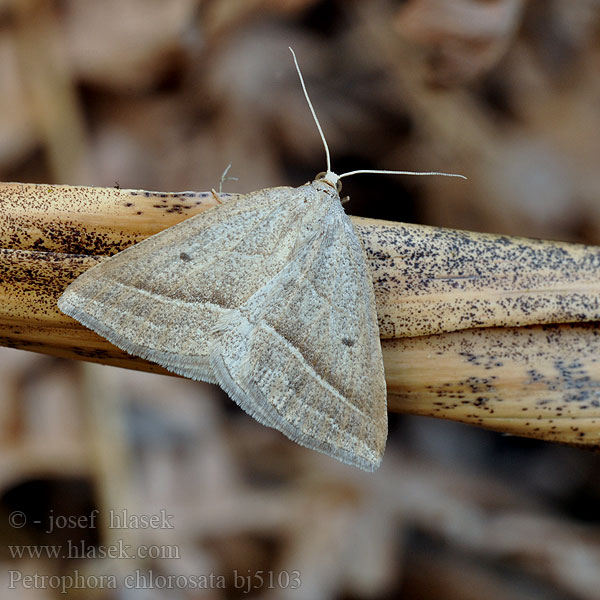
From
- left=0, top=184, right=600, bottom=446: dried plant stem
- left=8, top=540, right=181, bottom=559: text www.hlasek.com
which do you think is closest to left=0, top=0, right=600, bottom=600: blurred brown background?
left=8, top=540, right=181, bottom=559: text www.hlasek.com

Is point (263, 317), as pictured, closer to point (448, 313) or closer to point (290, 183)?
point (448, 313)

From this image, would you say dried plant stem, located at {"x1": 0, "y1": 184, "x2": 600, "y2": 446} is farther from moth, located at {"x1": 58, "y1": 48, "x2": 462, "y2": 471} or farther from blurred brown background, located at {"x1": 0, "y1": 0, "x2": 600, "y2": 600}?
blurred brown background, located at {"x1": 0, "y1": 0, "x2": 600, "y2": 600}

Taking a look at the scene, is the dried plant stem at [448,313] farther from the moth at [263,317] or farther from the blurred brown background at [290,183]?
the blurred brown background at [290,183]

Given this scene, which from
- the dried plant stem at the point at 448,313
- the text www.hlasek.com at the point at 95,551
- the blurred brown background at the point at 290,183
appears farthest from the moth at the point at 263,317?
the text www.hlasek.com at the point at 95,551

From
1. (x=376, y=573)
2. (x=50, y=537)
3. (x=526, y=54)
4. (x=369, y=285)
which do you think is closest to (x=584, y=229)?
(x=526, y=54)

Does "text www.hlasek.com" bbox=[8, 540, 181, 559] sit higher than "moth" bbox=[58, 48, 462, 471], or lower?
lower

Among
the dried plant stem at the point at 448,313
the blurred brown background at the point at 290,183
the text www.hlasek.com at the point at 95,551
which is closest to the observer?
the dried plant stem at the point at 448,313
